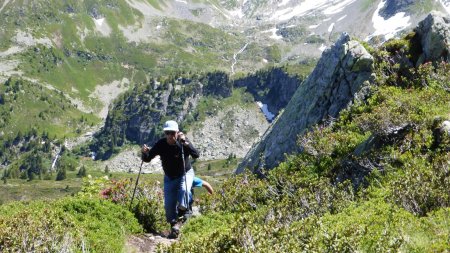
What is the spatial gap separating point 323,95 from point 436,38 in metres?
7.52

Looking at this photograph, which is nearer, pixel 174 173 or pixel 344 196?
pixel 344 196

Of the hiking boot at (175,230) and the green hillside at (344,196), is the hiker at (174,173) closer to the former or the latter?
the hiking boot at (175,230)

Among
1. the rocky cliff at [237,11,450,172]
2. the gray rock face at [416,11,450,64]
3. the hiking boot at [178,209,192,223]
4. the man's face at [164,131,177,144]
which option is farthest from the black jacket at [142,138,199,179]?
the gray rock face at [416,11,450,64]

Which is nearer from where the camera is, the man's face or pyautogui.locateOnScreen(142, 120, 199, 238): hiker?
the man's face

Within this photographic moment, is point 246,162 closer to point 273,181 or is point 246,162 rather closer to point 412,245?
point 273,181

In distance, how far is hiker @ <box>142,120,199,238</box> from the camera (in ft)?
57.1

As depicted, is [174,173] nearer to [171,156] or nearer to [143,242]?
[171,156]

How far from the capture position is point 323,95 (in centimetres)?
3117

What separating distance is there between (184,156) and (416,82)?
15.1 meters

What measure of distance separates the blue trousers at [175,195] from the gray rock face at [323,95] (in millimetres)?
11275

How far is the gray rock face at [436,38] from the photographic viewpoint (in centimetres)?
2723

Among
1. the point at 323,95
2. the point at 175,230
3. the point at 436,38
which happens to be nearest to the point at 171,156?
the point at 175,230

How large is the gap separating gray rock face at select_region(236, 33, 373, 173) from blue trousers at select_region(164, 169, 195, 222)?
11.3 metres

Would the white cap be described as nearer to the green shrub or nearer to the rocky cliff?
the green shrub
